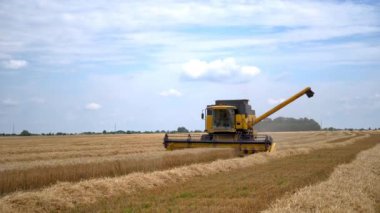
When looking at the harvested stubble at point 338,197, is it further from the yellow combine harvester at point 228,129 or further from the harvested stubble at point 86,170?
the yellow combine harvester at point 228,129

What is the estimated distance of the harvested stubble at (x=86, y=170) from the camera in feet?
43.2

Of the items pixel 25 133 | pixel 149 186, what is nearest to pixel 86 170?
pixel 149 186

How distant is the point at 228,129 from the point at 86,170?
542 inches

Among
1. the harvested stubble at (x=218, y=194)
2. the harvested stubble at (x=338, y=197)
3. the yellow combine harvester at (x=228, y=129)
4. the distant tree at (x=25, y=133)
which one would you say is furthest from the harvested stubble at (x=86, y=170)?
the distant tree at (x=25, y=133)

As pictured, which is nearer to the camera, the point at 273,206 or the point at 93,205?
the point at 273,206

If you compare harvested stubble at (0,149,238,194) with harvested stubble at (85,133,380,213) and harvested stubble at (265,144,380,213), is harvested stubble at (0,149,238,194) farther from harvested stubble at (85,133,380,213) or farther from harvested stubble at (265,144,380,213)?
harvested stubble at (265,144,380,213)

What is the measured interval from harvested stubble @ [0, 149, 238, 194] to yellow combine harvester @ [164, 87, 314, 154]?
4.71 meters

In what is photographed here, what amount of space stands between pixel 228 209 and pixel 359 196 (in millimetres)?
3155

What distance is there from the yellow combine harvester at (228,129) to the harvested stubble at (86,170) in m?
4.71

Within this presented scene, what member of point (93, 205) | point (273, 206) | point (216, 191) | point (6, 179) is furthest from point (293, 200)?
point (6, 179)

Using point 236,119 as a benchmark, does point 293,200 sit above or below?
below

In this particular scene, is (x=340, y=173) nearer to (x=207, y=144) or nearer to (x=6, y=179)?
(x=6, y=179)

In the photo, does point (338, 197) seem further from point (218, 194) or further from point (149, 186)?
point (149, 186)

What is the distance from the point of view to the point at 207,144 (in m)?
26.9
